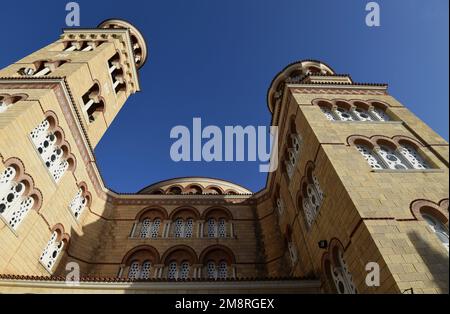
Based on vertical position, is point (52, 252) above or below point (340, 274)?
above

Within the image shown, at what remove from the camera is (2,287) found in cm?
745

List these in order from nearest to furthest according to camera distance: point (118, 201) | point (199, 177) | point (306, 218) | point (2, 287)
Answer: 1. point (2, 287)
2. point (306, 218)
3. point (118, 201)
4. point (199, 177)

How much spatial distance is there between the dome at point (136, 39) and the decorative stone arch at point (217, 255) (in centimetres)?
1551

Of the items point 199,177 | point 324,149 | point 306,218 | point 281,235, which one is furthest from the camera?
point 199,177

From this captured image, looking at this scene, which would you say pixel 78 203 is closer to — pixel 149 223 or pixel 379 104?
pixel 149 223

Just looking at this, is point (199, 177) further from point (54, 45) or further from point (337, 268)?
point (337, 268)

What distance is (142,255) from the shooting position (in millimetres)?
12258

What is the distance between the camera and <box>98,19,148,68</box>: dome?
67.1 feet

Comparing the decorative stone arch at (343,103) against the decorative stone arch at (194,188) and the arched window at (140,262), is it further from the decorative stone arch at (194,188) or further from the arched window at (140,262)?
the decorative stone arch at (194,188)

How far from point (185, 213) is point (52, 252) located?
595 cm

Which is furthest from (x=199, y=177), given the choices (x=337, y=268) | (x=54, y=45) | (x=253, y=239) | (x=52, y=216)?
(x=337, y=268)

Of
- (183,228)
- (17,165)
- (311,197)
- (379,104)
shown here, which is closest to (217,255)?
(183,228)

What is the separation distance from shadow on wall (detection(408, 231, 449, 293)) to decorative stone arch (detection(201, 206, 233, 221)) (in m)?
9.13

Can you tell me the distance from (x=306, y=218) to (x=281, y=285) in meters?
2.48
